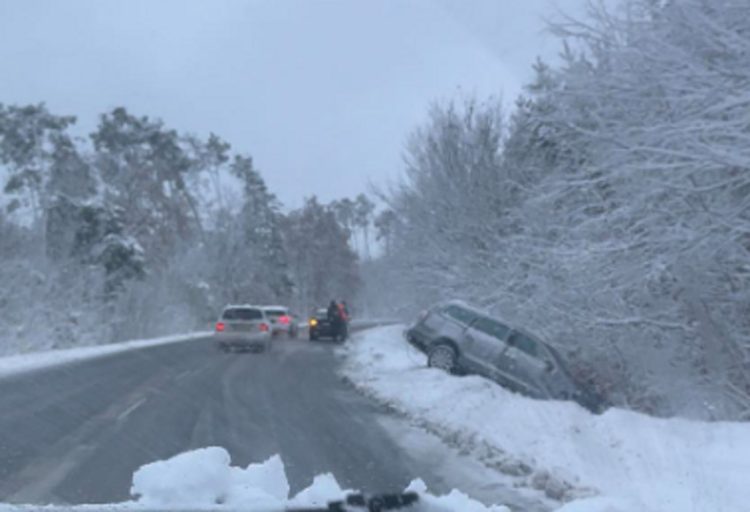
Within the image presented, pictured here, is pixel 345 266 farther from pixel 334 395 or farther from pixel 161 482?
pixel 161 482

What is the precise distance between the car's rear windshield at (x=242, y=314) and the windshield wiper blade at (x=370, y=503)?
3463 centimetres

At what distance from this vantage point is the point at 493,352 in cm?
2247

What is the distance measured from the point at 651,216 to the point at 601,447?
458cm

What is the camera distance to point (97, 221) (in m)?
47.6

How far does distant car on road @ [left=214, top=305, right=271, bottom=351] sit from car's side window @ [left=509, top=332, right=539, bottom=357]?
18.6m

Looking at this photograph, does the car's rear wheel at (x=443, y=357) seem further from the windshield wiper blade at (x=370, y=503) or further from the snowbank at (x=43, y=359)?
the windshield wiper blade at (x=370, y=503)

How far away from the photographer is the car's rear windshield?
3957 centimetres

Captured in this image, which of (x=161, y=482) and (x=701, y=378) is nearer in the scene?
(x=161, y=482)

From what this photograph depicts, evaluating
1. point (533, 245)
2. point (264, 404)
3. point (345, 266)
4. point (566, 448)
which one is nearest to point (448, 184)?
point (533, 245)

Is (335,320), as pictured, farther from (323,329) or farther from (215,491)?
(215,491)

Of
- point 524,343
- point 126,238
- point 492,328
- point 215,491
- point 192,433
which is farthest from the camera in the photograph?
point 126,238

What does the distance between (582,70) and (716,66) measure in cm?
406

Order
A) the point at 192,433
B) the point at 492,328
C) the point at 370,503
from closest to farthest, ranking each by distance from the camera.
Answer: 1. the point at 370,503
2. the point at 192,433
3. the point at 492,328

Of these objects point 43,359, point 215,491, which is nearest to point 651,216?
point 215,491
